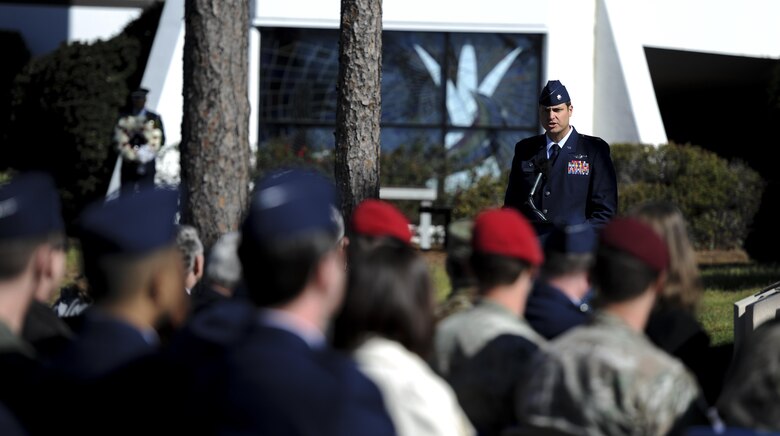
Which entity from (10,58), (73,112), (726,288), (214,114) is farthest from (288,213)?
(10,58)

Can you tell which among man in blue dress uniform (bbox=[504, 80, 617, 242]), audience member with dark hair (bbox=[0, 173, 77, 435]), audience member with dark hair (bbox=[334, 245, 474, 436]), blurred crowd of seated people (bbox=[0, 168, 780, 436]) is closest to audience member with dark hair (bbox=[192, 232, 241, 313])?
blurred crowd of seated people (bbox=[0, 168, 780, 436])

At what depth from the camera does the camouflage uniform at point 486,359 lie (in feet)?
13.0

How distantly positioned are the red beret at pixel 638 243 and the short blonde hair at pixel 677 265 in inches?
29.8

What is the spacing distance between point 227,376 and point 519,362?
1543 millimetres

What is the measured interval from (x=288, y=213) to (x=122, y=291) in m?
0.64

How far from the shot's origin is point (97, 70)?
1730cm

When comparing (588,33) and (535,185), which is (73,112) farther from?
(535,185)

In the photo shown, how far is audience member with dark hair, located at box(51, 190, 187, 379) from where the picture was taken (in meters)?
3.20

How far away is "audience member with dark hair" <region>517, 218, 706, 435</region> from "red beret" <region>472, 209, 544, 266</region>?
290 mm

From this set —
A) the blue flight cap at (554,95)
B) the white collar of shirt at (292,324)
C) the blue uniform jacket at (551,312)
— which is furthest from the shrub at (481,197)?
the white collar of shirt at (292,324)

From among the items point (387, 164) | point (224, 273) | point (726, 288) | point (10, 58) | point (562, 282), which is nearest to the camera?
point (562, 282)

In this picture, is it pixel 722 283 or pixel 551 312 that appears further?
pixel 722 283

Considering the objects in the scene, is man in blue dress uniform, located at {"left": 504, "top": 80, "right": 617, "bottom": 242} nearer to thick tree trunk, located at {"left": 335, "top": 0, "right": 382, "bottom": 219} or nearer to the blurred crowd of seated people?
thick tree trunk, located at {"left": 335, "top": 0, "right": 382, "bottom": 219}

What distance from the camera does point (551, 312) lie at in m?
4.78
